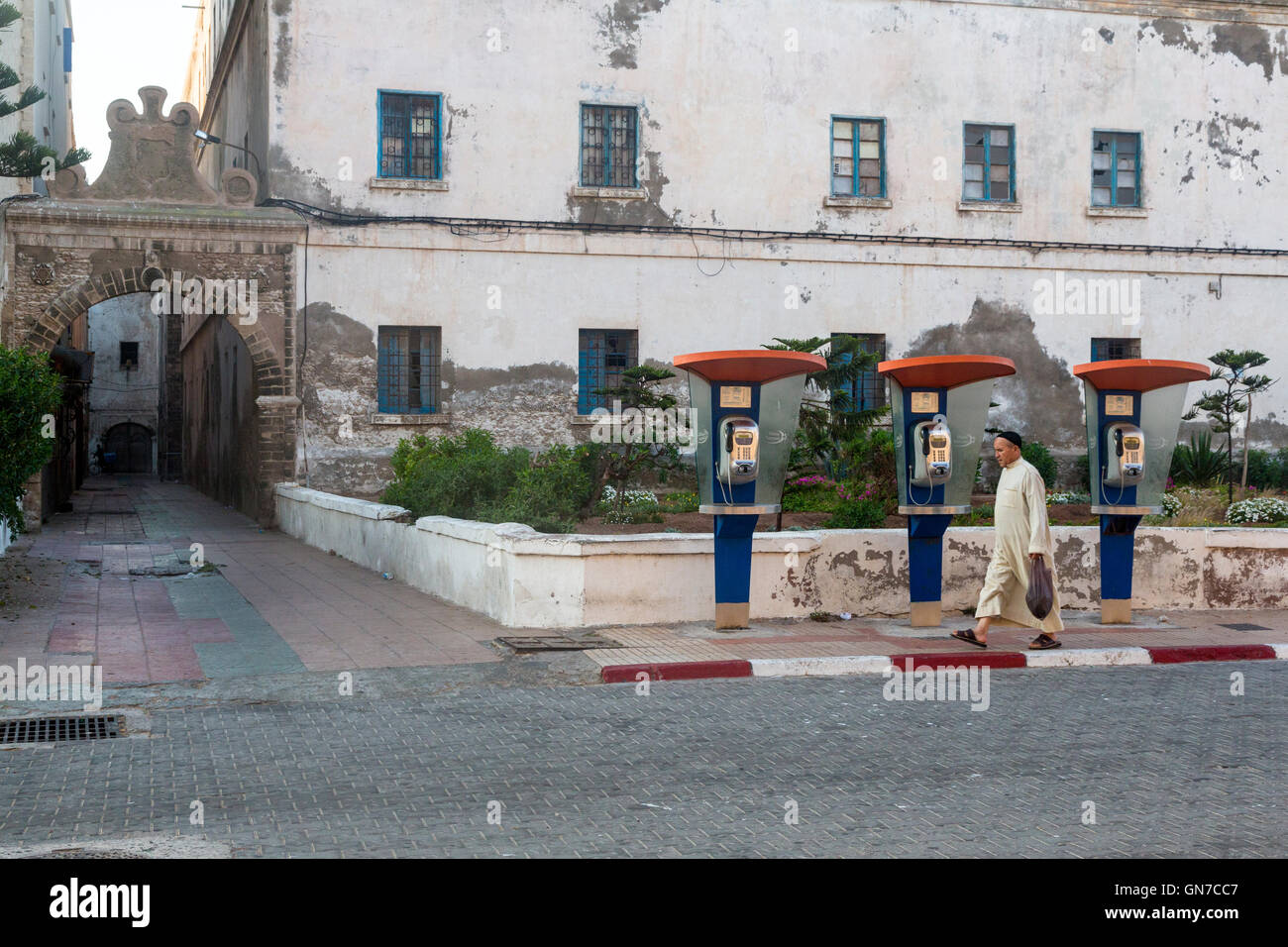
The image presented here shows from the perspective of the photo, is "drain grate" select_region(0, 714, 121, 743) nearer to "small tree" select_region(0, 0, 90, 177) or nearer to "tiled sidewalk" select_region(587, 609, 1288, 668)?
"tiled sidewalk" select_region(587, 609, 1288, 668)

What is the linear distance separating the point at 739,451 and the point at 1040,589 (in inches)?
102

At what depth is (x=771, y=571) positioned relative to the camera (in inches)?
460

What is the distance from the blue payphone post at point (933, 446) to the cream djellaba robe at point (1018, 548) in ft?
1.96

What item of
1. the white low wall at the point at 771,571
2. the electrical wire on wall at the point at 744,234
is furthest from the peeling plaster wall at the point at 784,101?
the white low wall at the point at 771,571

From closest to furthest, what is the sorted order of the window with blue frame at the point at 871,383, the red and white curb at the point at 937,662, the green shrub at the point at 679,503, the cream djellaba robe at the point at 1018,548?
the red and white curb at the point at 937,662
the cream djellaba robe at the point at 1018,548
the green shrub at the point at 679,503
the window with blue frame at the point at 871,383

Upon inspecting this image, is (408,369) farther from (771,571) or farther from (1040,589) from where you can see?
(1040,589)

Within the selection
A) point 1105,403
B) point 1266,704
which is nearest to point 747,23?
point 1105,403

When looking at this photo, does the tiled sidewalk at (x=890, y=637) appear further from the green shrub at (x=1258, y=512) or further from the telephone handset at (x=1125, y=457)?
the green shrub at (x=1258, y=512)

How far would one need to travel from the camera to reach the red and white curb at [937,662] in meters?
9.38

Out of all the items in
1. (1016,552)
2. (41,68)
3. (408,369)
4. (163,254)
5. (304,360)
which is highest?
(41,68)

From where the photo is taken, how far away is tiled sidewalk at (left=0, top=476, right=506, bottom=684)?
9.68 meters

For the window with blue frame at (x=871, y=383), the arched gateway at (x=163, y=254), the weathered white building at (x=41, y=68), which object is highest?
the weathered white building at (x=41, y=68)

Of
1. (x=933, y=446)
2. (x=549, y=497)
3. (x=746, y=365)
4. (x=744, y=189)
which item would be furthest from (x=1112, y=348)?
(x=746, y=365)

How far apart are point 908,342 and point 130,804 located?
63.8 feet
